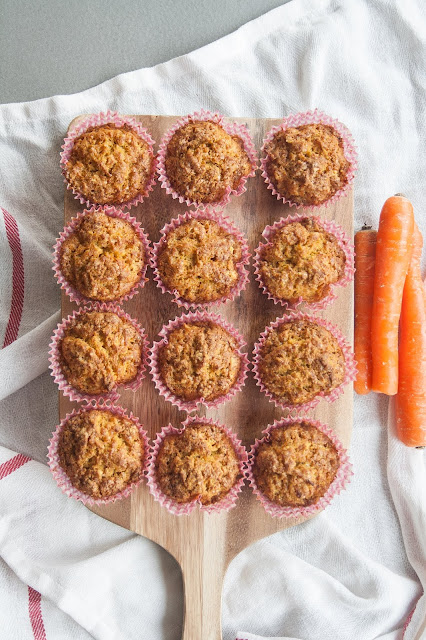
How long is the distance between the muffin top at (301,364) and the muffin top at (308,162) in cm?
74

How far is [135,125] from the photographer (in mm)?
3363

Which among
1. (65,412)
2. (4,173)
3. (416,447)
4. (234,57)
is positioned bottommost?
(416,447)

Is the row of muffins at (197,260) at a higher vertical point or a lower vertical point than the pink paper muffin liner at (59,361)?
higher

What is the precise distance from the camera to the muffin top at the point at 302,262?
3.17m

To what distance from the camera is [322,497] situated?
10.5ft

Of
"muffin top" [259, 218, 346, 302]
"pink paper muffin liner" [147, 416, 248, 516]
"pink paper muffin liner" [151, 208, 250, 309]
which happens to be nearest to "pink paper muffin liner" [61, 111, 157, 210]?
"pink paper muffin liner" [151, 208, 250, 309]

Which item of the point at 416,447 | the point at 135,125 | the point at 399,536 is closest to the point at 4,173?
the point at 135,125

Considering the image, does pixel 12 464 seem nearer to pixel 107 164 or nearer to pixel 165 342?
pixel 165 342

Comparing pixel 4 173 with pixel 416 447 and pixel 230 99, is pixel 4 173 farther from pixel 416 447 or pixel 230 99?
pixel 416 447

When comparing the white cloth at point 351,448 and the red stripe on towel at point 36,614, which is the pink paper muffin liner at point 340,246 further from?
the red stripe on towel at point 36,614

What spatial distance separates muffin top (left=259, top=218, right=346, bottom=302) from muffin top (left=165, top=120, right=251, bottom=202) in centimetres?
42

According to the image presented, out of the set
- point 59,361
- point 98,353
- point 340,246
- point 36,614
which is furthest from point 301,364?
point 36,614

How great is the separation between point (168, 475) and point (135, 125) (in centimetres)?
196

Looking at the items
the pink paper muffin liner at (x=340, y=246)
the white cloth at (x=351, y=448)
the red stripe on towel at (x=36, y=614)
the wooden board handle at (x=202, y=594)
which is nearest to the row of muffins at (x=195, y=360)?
the pink paper muffin liner at (x=340, y=246)
